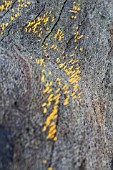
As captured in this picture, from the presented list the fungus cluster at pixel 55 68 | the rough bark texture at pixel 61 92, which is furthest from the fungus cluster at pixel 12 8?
the rough bark texture at pixel 61 92

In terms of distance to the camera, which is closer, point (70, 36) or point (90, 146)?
point (90, 146)

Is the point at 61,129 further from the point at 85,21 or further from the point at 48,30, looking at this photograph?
the point at 85,21

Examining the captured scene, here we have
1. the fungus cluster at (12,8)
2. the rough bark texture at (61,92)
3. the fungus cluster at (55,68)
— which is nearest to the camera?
the rough bark texture at (61,92)

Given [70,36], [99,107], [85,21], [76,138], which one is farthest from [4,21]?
[76,138]

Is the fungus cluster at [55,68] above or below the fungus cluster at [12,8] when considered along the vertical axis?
below

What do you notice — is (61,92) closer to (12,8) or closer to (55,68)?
(55,68)

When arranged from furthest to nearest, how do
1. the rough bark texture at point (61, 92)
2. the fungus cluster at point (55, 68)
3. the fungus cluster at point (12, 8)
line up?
the fungus cluster at point (12, 8) < the fungus cluster at point (55, 68) < the rough bark texture at point (61, 92)

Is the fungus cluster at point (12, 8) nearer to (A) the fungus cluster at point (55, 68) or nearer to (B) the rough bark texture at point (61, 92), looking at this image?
(A) the fungus cluster at point (55, 68)

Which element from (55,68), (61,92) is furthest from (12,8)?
(61,92)

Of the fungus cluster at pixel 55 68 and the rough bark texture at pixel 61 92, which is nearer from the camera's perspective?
the rough bark texture at pixel 61 92
